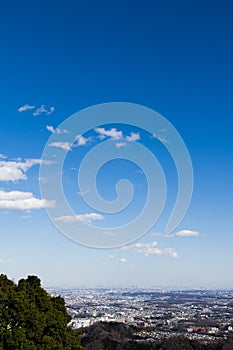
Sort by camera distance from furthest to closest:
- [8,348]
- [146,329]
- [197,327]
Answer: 1. [197,327]
2. [146,329]
3. [8,348]

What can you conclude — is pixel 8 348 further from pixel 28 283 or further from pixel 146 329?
pixel 146 329

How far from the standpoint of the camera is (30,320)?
10.8 m

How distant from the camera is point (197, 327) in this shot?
56.2 metres

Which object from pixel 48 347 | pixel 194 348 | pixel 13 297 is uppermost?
pixel 13 297

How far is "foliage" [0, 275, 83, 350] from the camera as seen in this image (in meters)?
10.5

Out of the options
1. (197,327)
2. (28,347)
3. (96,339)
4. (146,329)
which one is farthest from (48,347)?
(197,327)

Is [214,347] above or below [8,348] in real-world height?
below

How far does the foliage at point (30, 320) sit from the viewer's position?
10477 millimetres

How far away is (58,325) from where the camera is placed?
11445 mm

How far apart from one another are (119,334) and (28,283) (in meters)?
29.6

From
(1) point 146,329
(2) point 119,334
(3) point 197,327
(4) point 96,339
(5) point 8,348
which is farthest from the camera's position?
(3) point 197,327

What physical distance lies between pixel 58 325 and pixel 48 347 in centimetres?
71

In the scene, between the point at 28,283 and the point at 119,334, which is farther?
the point at 119,334

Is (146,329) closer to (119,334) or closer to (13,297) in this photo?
(119,334)
